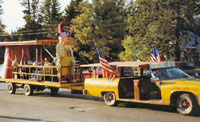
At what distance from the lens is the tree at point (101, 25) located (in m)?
37.1

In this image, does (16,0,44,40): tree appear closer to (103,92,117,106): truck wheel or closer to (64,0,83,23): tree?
(64,0,83,23): tree

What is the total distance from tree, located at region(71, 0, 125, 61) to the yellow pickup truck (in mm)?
24070

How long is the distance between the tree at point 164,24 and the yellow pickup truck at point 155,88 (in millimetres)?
13708

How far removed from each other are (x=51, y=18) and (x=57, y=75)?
4038cm

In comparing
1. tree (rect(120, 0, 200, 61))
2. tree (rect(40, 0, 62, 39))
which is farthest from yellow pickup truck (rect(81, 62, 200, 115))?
tree (rect(40, 0, 62, 39))

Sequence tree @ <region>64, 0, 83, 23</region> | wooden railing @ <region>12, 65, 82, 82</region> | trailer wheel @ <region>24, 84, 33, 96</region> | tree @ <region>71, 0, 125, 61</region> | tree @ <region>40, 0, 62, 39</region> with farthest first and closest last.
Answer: tree @ <region>40, 0, 62, 39</region>
tree @ <region>64, 0, 83, 23</region>
tree @ <region>71, 0, 125, 61</region>
trailer wheel @ <region>24, 84, 33, 96</region>
wooden railing @ <region>12, 65, 82, 82</region>

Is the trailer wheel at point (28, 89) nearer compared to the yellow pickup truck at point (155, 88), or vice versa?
the yellow pickup truck at point (155, 88)

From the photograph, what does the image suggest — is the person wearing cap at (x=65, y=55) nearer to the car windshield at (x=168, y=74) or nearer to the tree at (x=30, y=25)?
the car windshield at (x=168, y=74)

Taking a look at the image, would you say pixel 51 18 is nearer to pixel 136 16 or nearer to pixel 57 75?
pixel 136 16

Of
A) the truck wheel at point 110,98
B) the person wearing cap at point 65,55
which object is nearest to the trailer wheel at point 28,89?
the person wearing cap at point 65,55

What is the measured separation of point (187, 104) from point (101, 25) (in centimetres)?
2862

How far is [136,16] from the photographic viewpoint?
28078 millimetres

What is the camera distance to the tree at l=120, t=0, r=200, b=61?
2561 centimetres

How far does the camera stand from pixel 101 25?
37.5 meters
